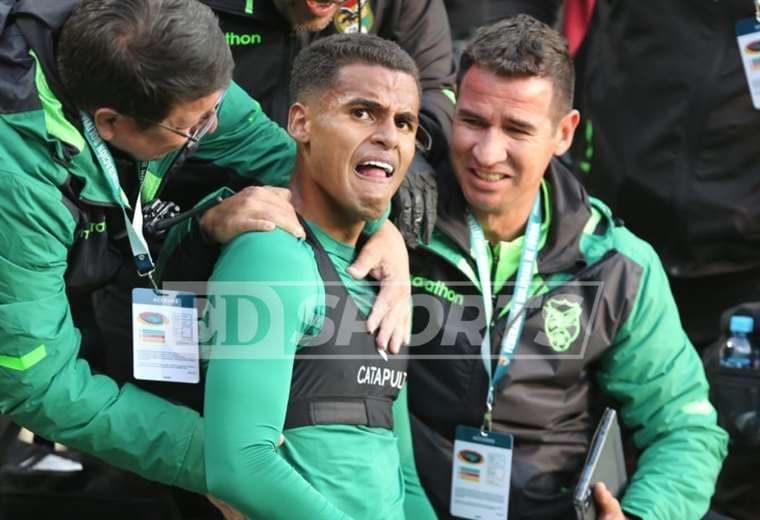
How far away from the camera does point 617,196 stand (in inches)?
189

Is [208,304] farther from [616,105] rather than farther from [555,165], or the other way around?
[616,105]

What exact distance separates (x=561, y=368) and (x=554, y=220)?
0.39 meters

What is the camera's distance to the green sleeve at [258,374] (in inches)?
112

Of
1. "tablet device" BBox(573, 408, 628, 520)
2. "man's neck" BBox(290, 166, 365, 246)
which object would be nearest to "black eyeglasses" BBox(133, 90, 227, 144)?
"man's neck" BBox(290, 166, 365, 246)

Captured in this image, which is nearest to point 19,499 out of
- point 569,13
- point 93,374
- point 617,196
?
point 93,374

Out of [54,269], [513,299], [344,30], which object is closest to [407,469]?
[513,299]

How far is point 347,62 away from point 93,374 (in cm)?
91

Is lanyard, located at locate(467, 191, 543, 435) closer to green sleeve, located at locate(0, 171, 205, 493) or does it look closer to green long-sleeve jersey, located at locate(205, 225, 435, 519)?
green long-sleeve jersey, located at locate(205, 225, 435, 519)

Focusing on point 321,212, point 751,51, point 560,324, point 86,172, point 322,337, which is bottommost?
point 560,324

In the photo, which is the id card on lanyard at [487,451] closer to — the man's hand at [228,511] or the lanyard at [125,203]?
the man's hand at [228,511]

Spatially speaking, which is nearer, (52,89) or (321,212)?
(52,89)

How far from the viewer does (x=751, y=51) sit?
14.5ft

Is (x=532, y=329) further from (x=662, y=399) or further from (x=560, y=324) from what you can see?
(x=662, y=399)

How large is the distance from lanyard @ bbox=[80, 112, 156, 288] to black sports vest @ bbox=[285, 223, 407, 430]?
1.17 feet
